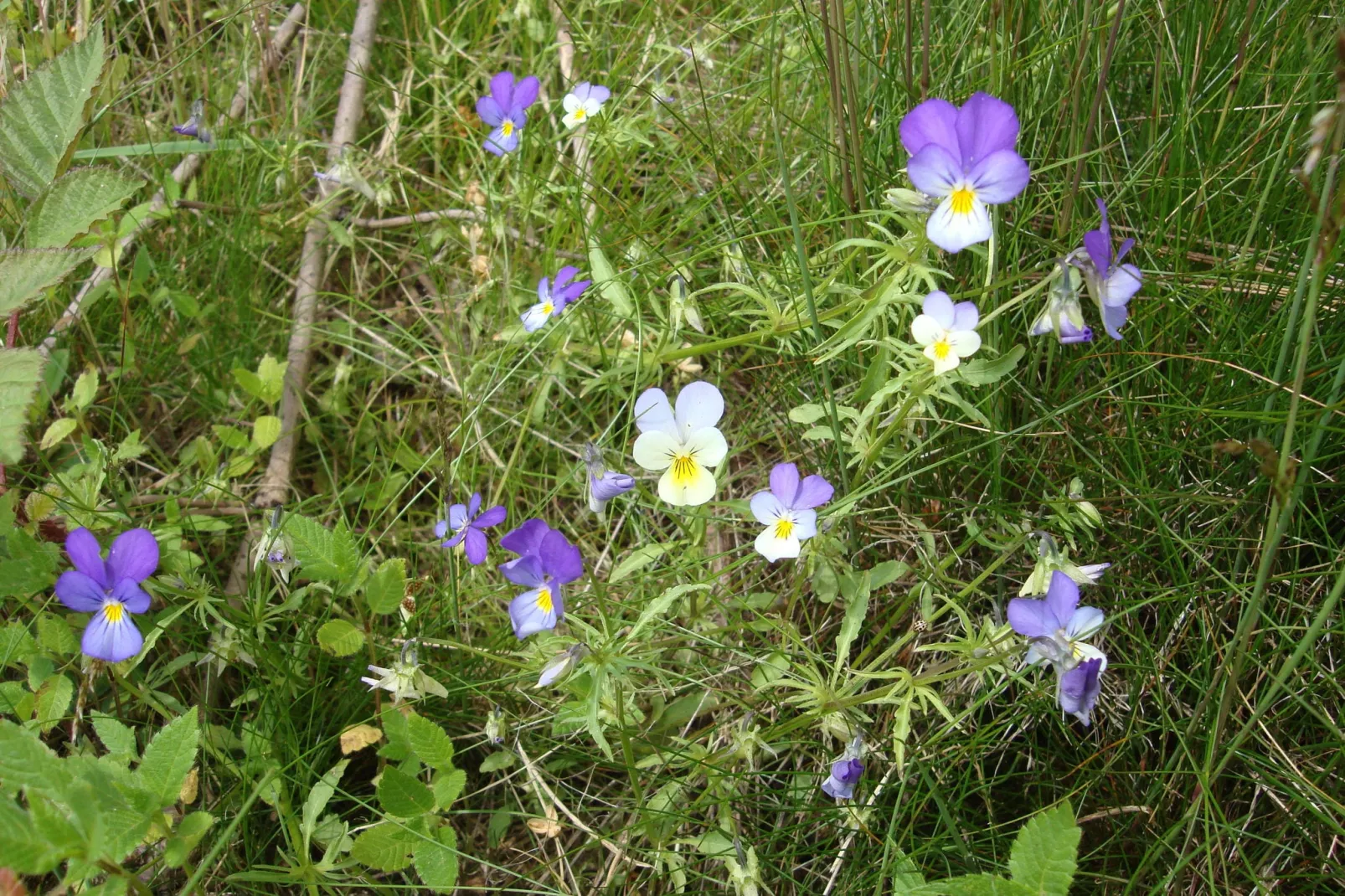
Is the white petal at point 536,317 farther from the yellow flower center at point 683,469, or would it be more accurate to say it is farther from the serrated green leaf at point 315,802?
the serrated green leaf at point 315,802

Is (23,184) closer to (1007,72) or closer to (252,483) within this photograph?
(252,483)

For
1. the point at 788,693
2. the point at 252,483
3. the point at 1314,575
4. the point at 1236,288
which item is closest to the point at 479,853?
the point at 788,693

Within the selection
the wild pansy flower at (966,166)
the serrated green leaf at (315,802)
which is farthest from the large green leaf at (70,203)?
the wild pansy flower at (966,166)

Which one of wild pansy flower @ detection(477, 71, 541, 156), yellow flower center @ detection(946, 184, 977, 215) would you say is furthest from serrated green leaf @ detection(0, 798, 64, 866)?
wild pansy flower @ detection(477, 71, 541, 156)

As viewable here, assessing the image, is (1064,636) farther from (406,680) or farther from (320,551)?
(320,551)

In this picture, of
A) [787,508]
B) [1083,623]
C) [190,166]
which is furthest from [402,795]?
[190,166]

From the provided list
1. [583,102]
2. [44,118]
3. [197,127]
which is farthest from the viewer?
[197,127]
